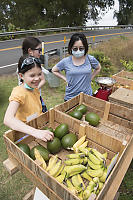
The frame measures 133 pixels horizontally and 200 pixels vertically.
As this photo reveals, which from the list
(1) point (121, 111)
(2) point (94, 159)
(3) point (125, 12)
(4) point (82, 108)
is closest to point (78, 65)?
Result: (4) point (82, 108)

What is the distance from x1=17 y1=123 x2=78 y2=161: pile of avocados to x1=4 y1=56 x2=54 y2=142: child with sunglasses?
134mm

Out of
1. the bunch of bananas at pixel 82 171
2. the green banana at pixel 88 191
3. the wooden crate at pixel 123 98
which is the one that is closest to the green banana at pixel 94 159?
the bunch of bananas at pixel 82 171

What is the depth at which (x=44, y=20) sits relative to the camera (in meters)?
24.7

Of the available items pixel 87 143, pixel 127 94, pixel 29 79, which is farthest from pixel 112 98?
pixel 29 79

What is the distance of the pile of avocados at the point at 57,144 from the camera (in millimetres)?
1519

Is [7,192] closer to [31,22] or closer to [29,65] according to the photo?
[29,65]

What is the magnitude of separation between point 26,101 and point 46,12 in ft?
92.5

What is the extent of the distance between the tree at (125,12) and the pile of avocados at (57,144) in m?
41.2

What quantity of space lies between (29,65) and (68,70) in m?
1.27

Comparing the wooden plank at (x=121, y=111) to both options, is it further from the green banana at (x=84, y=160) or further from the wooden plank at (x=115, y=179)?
the green banana at (x=84, y=160)

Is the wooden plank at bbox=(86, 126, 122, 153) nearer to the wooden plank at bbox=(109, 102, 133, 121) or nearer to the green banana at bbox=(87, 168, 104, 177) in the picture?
the green banana at bbox=(87, 168, 104, 177)

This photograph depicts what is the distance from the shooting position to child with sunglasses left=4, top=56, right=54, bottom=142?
1.48 metres

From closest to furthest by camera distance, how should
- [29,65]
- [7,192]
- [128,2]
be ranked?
[29,65]
[7,192]
[128,2]

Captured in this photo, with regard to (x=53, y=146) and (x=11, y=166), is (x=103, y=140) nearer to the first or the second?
(x=53, y=146)
